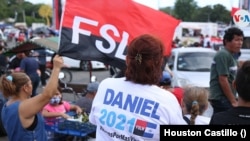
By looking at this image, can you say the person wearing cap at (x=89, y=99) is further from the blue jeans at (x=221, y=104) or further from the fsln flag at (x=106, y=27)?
the blue jeans at (x=221, y=104)

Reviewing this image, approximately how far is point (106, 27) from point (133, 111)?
2578 millimetres

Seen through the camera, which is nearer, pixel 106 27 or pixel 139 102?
pixel 139 102

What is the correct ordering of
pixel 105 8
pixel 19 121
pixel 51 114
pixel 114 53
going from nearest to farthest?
pixel 19 121 → pixel 114 53 → pixel 105 8 → pixel 51 114

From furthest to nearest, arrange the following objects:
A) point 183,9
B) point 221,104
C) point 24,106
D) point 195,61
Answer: point 183,9
point 195,61
point 221,104
point 24,106

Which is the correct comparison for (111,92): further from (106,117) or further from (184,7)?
(184,7)

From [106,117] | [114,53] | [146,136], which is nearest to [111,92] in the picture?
[106,117]

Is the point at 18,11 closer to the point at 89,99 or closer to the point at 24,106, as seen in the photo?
the point at 89,99

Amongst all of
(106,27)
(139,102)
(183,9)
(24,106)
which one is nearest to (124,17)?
(106,27)

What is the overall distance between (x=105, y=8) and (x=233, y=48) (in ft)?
5.17

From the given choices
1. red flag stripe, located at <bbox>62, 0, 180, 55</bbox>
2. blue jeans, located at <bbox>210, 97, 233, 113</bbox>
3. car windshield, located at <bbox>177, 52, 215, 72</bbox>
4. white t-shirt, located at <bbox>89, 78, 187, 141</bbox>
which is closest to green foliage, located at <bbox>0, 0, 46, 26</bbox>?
car windshield, located at <bbox>177, 52, 215, 72</bbox>

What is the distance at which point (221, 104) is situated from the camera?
531 cm

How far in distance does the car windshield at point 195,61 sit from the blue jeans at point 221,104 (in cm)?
576

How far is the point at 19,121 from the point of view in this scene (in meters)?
3.59

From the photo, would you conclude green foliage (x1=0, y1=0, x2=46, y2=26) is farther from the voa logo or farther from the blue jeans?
the blue jeans
